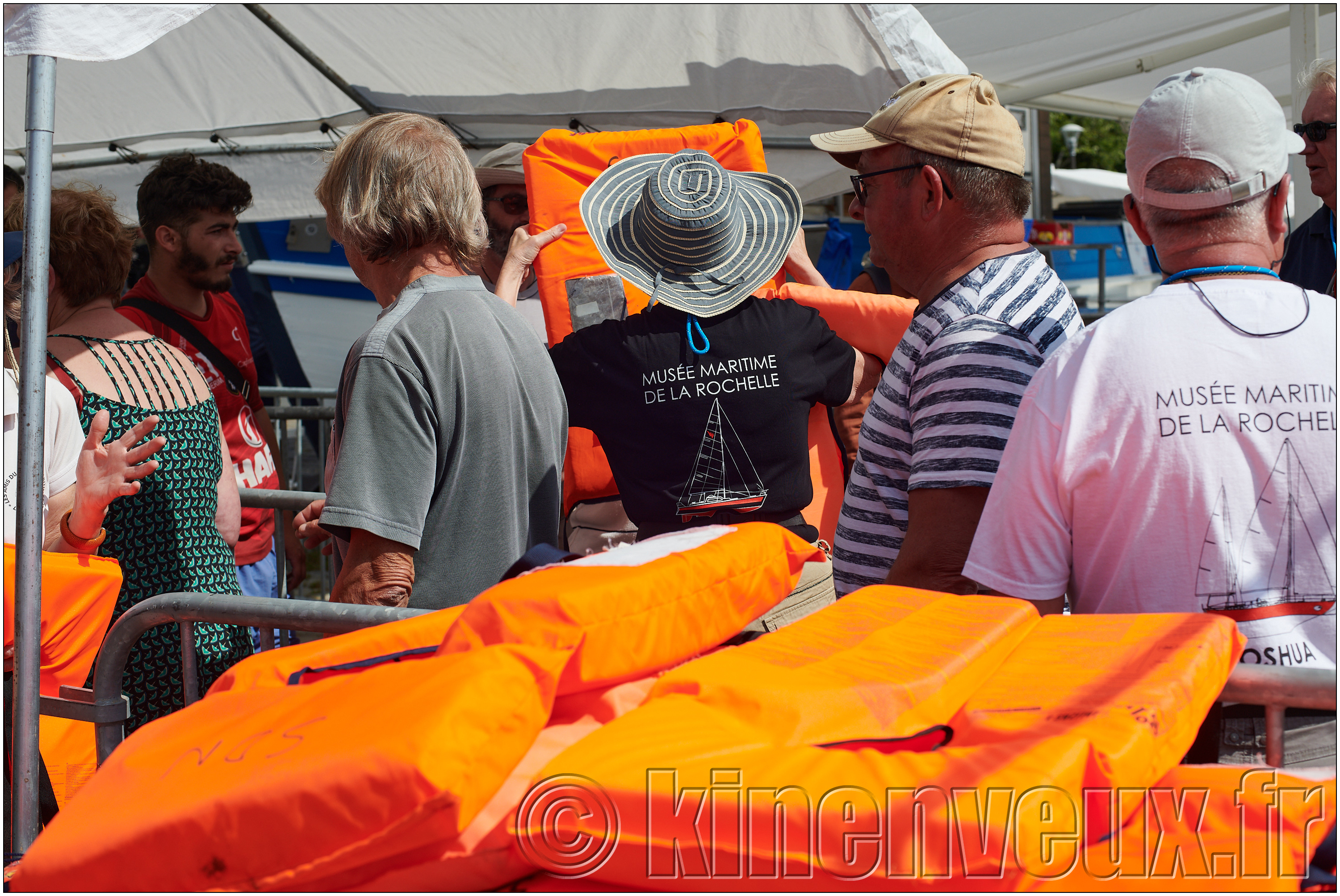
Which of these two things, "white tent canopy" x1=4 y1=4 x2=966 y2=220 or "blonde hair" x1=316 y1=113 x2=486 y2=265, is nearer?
"blonde hair" x1=316 y1=113 x2=486 y2=265

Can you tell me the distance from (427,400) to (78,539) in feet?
3.40

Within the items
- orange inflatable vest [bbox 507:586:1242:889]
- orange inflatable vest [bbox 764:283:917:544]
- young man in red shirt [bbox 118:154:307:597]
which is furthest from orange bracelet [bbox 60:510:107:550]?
orange inflatable vest [bbox 507:586:1242:889]

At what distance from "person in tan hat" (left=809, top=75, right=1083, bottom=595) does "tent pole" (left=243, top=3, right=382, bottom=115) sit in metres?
3.81

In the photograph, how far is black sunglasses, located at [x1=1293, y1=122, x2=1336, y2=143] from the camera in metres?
3.01

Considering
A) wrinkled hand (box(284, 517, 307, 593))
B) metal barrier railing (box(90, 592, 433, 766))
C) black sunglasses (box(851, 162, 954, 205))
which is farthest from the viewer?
wrinkled hand (box(284, 517, 307, 593))

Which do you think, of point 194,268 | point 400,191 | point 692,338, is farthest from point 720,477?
point 194,268

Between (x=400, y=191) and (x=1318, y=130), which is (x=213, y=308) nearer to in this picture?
(x=400, y=191)

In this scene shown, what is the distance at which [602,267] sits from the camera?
125 inches

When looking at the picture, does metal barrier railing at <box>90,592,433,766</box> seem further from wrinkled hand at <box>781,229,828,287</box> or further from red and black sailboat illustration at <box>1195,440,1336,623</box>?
wrinkled hand at <box>781,229,828,287</box>

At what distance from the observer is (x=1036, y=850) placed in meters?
0.94

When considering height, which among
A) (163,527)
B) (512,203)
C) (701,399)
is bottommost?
(163,527)

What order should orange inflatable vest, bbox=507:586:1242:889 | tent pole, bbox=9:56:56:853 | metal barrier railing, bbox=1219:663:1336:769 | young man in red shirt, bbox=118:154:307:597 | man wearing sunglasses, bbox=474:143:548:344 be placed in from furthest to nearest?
young man in red shirt, bbox=118:154:307:597 < man wearing sunglasses, bbox=474:143:548:344 < tent pole, bbox=9:56:56:853 < metal barrier railing, bbox=1219:663:1336:769 < orange inflatable vest, bbox=507:586:1242:889

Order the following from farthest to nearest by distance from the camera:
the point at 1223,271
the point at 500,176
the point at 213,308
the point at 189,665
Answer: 1. the point at 213,308
2. the point at 500,176
3. the point at 189,665
4. the point at 1223,271

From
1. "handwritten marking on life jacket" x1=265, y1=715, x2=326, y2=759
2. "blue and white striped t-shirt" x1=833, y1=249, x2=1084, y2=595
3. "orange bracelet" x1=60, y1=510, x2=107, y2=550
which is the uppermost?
"blue and white striped t-shirt" x1=833, y1=249, x2=1084, y2=595
